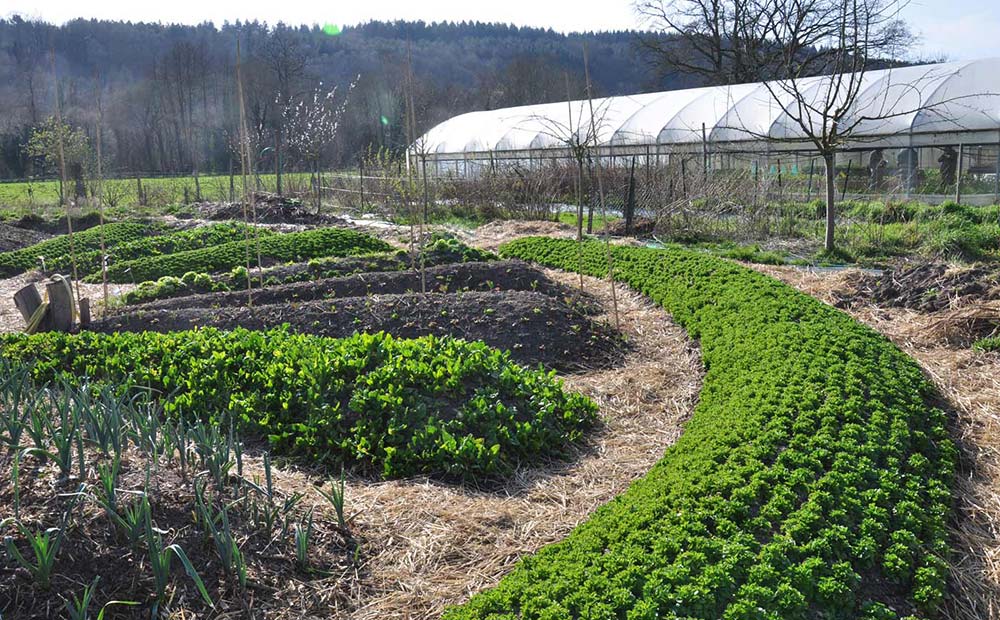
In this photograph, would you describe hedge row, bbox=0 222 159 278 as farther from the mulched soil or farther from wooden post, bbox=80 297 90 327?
the mulched soil

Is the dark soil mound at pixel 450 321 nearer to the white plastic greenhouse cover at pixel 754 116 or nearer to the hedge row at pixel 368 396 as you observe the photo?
the hedge row at pixel 368 396

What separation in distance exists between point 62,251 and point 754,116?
15.9 meters

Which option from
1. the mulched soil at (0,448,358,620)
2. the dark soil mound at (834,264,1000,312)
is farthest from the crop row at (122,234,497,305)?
the mulched soil at (0,448,358,620)

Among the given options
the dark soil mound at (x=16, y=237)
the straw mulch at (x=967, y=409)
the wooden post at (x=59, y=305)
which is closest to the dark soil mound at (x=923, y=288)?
the straw mulch at (x=967, y=409)

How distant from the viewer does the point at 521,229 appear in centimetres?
1498

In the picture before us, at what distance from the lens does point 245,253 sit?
11922mm

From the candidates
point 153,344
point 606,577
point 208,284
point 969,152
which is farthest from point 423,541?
point 969,152

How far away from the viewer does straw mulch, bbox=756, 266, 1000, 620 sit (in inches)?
133

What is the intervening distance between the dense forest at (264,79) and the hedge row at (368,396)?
19447 millimetres

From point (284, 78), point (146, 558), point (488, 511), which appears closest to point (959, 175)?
point (488, 511)

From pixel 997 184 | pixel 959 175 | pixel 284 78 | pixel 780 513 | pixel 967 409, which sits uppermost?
pixel 284 78

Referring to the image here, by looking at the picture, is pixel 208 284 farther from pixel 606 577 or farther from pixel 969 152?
pixel 969 152

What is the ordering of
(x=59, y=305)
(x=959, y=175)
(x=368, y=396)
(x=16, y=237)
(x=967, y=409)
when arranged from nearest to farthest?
(x=368, y=396) → (x=967, y=409) → (x=59, y=305) → (x=959, y=175) → (x=16, y=237)

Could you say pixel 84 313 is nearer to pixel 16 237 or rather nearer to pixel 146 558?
pixel 146 558
